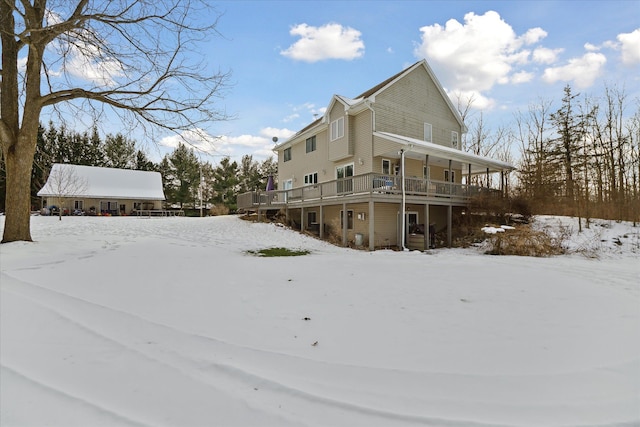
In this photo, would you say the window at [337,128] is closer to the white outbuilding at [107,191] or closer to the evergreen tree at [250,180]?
the white outbuilding at [107,191]

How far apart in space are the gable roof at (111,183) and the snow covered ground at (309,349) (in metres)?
31.9

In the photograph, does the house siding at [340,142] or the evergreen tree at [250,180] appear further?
the evergreen tree at [250,180]

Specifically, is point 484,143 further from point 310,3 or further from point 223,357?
point 223,357

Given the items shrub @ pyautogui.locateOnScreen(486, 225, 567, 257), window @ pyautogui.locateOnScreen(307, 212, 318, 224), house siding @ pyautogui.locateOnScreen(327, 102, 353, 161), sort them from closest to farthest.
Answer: shrub @ pyautogui.locateOnScreen(486, 225, 567, 257) < house siding @ pyautogui.locateOnScreen(327, 102, 353, 161) < window @ pyautogui.locateOnScreen(307, 212, 318, 224)

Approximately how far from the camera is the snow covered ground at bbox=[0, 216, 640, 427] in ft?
7.52

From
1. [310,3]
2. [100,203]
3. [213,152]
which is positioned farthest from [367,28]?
[100,203]

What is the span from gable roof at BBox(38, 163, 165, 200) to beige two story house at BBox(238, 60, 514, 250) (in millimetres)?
21239

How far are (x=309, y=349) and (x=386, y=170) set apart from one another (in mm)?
15316

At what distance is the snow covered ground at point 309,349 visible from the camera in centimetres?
229

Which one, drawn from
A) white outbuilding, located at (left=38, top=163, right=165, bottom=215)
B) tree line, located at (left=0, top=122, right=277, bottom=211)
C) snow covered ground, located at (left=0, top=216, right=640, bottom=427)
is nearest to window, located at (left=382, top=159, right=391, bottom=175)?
snow covered ground, located at (left=0, top=216, right=640, bottom=427)

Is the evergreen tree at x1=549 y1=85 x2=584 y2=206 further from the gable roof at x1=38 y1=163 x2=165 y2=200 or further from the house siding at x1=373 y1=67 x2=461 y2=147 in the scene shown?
the gable roof at x1=38 y1=163 x2=165 y2=200

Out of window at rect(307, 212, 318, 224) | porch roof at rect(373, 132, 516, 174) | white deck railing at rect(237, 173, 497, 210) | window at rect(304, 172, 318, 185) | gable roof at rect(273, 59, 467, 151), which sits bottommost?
window at rect(307, 212, 318, 224)

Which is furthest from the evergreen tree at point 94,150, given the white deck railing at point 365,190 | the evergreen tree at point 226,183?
the white deck railing at point 365,190

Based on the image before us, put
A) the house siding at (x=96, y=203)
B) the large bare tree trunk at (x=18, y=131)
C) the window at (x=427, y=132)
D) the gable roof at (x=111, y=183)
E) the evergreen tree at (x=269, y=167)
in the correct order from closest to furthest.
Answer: the large bare tree trunk at (x=18, y=131) → the window at (x=427, y=132) → the house siding at (x=96, y=203) → the gable roof at (x=111, y=183) → the evergreen tree at (x=269, y=167)
